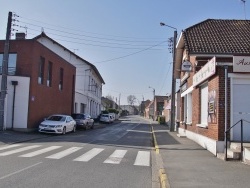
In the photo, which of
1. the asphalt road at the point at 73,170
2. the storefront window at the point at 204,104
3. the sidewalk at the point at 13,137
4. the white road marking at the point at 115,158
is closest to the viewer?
the asphalt road at the point at 73,170

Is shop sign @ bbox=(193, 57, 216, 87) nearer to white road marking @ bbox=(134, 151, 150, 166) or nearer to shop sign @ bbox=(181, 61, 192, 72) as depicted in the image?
shop sign @ bbox=(181, 61, 192, 72)

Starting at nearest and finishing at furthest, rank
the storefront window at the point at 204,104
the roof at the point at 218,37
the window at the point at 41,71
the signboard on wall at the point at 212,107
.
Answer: the signboard on wall at the point at 212,107 → the storefront window at the point at 204,104 → the roof at the point at 218,37 → the window at the point at 41,71

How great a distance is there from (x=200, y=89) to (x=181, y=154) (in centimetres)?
652

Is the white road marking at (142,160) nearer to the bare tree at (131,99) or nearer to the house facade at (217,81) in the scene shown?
the house facade at (217,81)

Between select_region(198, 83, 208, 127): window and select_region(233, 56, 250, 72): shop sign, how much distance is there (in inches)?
166

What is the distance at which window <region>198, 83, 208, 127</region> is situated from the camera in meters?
19.9

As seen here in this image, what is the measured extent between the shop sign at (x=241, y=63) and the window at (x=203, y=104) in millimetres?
4215

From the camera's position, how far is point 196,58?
22.9m

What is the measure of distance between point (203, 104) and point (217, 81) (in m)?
4.54

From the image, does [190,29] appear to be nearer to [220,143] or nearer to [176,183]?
[220,143]

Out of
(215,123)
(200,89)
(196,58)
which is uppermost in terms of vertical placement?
(196,58)

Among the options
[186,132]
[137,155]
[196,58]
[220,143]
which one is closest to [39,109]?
[186,132]

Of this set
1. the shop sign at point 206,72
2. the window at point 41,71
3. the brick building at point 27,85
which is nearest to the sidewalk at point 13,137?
the brick building at point 27,85

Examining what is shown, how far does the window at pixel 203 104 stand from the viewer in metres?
19.9
